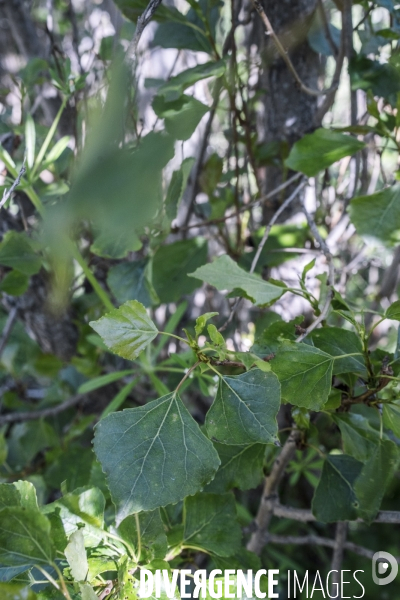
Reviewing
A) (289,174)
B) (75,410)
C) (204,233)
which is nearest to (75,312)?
(75,410)

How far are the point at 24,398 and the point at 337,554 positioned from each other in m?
0.82

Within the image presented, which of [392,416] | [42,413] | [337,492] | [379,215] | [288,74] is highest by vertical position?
[288,74]

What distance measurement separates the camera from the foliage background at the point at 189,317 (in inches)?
16.9

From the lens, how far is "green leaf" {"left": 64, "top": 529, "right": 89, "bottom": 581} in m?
0.42

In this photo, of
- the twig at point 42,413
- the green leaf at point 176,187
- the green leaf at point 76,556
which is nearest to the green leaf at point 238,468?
the green leaf at point 76,556

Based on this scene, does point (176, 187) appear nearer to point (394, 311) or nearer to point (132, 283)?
point (132, 283)

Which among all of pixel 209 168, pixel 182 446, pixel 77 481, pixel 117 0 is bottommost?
pixel 77 481

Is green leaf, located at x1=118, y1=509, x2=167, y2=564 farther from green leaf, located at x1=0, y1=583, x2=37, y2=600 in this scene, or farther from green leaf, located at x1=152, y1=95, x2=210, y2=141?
green leaf, located at x1=152, y1=95, x2=210, y2=141

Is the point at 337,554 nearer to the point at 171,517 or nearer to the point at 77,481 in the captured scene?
the point at 171,517

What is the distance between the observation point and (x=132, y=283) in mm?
776

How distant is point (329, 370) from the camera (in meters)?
0.48

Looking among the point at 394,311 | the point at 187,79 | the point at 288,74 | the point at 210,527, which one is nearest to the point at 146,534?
the point at 210,527

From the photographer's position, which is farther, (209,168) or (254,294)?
(209,168)

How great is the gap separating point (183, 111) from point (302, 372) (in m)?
0.38
